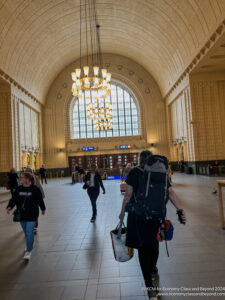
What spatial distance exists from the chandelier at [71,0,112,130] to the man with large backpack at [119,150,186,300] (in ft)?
36.2

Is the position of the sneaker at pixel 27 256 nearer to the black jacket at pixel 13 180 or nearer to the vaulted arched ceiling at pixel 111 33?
the black jacket at pixel 13 180

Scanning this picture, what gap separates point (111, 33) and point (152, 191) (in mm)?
24207

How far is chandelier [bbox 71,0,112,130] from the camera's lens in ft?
43.6

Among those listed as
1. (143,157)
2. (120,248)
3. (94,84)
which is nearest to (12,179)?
(94,84)

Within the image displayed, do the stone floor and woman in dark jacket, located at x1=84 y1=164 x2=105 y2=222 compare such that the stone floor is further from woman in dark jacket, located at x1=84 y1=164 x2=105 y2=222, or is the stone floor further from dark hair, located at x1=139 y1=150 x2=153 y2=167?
dark hair, located at x1=139 y1=150 x2=153 y2=167

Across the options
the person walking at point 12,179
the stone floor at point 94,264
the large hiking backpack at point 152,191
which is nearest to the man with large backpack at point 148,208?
the large hiking backpack at point 152,191

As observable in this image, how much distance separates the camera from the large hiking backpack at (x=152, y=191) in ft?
7.98

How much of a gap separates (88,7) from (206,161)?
46.0 ft

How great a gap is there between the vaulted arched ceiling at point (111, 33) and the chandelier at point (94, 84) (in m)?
0.66

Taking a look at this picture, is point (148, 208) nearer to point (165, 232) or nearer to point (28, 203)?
point (165, 232)

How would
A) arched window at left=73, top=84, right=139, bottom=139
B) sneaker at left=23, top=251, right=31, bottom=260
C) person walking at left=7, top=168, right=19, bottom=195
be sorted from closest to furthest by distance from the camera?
sneaker at left=23, top=251, right=31, bottom=260 < person walking at left=7, top=168, right=19, bottom=195 < arched window at left=73, top=84, right=139, bottom=139

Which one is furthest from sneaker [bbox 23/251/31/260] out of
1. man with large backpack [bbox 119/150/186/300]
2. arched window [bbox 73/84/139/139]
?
arched window [bbox 73/84/139/139]

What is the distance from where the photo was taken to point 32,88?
23938 millimetres

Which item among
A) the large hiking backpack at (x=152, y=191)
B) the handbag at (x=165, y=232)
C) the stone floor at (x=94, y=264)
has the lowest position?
the stone floor at (x=94, y=264)
